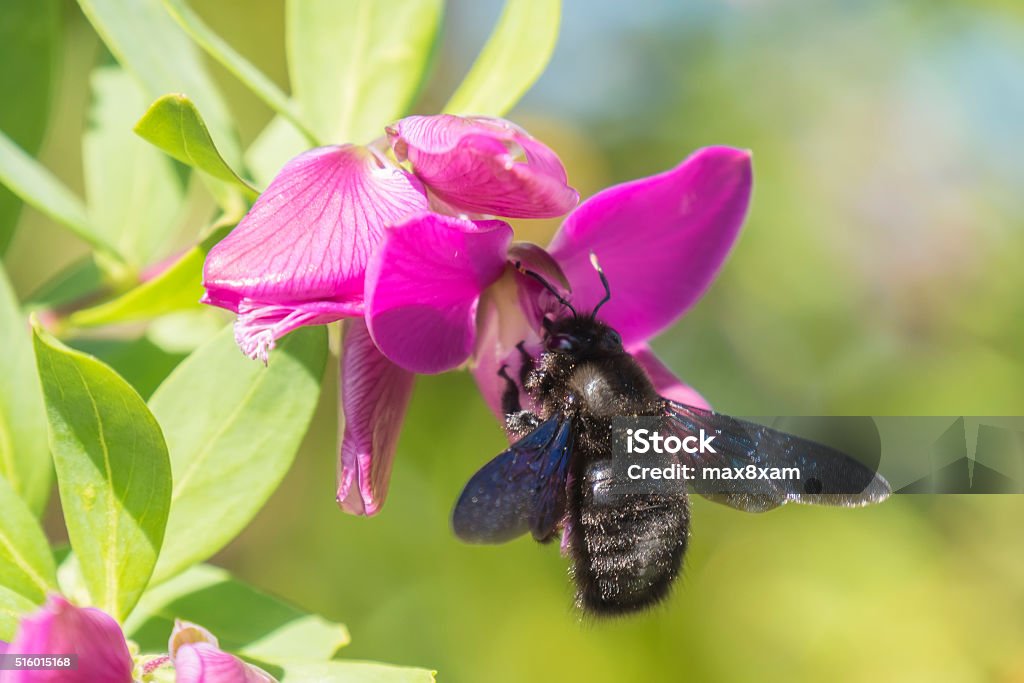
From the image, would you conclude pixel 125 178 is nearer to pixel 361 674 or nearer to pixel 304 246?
pixel 304 246

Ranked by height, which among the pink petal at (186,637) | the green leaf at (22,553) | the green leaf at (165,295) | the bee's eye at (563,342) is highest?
the green leaf at (165,295)

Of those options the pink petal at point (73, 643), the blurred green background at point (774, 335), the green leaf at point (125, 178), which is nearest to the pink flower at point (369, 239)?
the pink petal at point (73, 643)

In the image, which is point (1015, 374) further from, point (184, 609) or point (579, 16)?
point (184, 609)

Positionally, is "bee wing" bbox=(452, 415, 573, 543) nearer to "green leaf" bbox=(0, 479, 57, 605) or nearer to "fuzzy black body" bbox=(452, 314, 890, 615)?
"fuzzy black body" bbox=(452, 314, 890, 615)

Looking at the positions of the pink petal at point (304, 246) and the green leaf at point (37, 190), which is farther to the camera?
the green leaf at point (37, 190)

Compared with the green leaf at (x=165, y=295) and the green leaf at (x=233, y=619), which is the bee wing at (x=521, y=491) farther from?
the green leaf at (x=165, y=295)

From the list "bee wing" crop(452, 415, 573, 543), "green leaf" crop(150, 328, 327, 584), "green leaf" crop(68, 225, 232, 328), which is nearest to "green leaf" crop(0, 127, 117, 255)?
"green leaf" crop(68, 225, 232, 328)

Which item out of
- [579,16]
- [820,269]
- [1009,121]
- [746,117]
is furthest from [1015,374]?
[579,16]
